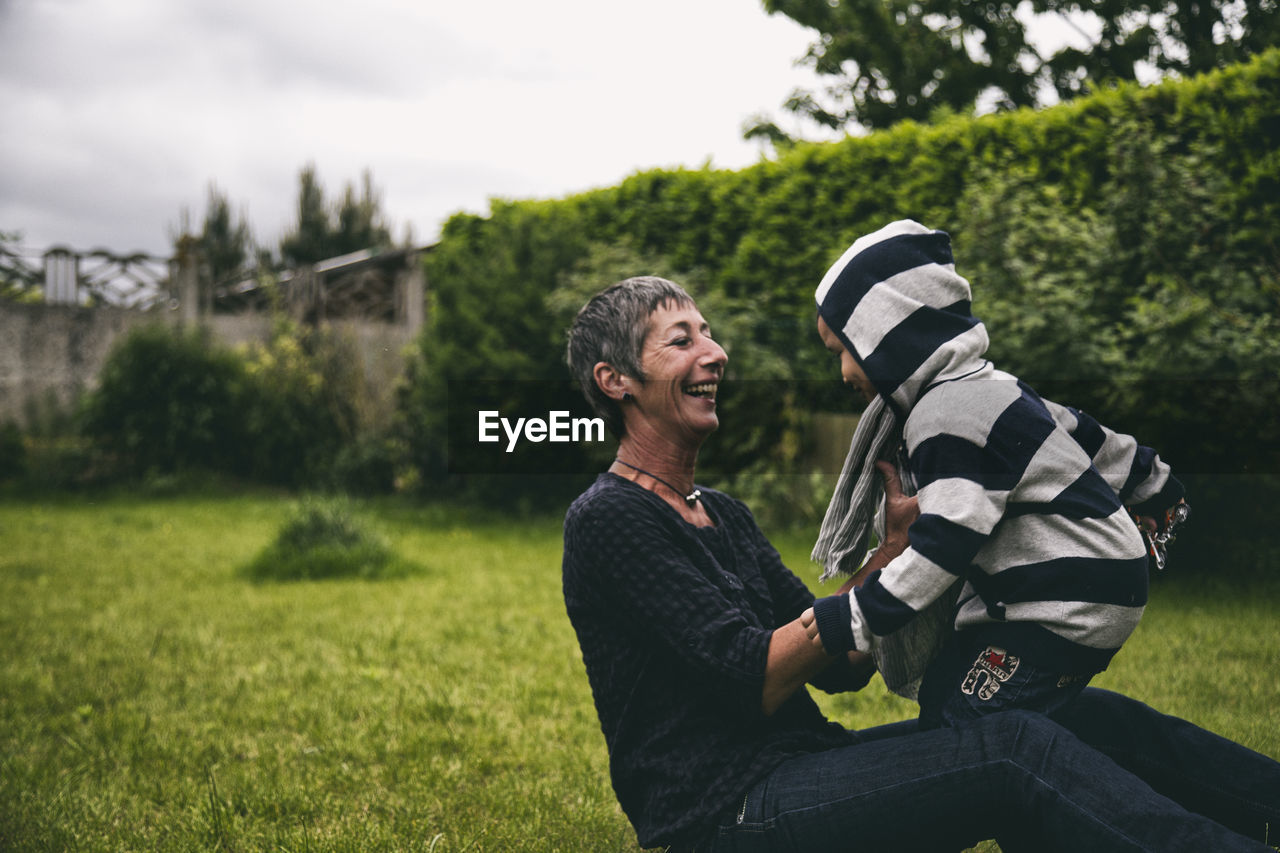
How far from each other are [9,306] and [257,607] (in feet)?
33.8

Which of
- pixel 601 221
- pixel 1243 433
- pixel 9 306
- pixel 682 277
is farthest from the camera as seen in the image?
pixel 9 306

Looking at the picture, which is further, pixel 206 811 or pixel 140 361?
pixel 140 361

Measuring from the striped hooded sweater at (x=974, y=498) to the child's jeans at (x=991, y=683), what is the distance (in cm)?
3

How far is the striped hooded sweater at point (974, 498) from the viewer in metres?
1.58

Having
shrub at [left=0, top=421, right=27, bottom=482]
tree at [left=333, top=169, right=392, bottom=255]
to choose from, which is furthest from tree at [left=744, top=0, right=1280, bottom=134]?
tree at [left=333, top=169, right=392, bottom=255]

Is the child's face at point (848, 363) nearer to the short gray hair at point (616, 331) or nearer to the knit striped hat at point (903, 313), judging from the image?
the knit striped hat at point (903, 313)

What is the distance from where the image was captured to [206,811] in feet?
10.1

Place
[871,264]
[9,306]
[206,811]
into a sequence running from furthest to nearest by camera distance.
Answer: [9,306] → [206,811] → [871,264]

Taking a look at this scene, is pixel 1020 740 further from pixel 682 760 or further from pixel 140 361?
pixel 140 361

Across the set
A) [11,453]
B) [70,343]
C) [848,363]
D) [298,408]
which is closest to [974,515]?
[848,363]

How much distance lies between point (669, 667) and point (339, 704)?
281 cm

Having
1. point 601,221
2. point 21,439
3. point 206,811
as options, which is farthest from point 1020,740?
point 21,439

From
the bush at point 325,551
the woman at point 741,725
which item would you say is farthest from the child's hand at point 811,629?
the bush at point 325,551

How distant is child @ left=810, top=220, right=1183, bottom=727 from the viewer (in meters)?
1.59
